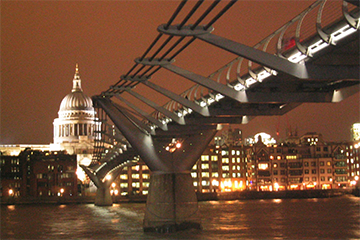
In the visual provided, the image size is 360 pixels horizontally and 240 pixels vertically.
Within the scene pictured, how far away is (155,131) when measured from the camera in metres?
42.4

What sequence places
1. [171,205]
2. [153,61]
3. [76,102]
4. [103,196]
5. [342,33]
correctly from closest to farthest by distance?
[342,33], [153,61], [171,205], [103,196], [76,102]

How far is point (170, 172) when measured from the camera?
4019 cm

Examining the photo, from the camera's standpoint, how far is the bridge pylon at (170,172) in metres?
39.4

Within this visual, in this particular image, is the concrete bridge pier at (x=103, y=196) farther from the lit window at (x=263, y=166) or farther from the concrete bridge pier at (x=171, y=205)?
the lit window at (x=263, y=166)

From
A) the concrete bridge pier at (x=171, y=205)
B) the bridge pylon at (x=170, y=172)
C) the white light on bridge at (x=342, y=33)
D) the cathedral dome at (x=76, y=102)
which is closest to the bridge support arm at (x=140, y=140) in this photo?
the bridge pylon at (x=170, y=172)

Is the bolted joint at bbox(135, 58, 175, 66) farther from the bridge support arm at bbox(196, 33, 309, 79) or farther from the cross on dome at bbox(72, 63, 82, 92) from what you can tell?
the cross on dome at bbox(72, 63, 82, 92)

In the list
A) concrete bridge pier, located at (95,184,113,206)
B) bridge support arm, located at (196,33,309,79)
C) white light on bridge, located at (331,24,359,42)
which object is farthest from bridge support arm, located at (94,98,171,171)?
concrete bridge pier, located at (95,184,113,206)

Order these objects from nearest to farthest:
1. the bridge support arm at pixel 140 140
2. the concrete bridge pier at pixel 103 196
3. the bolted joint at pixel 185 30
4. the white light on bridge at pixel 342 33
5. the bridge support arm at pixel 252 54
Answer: the white light on bridge at pixel 342 33, the bridge support arm at pixel 252 54, the bolted joint at pixel 185 30, the bridge support arm at pixel 140 140, the concrete bridge pier at pixel 103 196

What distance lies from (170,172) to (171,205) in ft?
7.26

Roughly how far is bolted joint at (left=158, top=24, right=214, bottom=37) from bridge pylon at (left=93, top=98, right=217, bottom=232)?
65.4 feet

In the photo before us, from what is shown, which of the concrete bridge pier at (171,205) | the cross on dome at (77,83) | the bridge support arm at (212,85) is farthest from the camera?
the cross on dome at (77,83)

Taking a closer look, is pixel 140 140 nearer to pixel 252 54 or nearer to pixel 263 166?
pixel 252 54

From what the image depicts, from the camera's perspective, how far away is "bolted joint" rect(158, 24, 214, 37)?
20.2 meters

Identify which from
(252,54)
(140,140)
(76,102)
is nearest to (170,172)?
(140,140)
